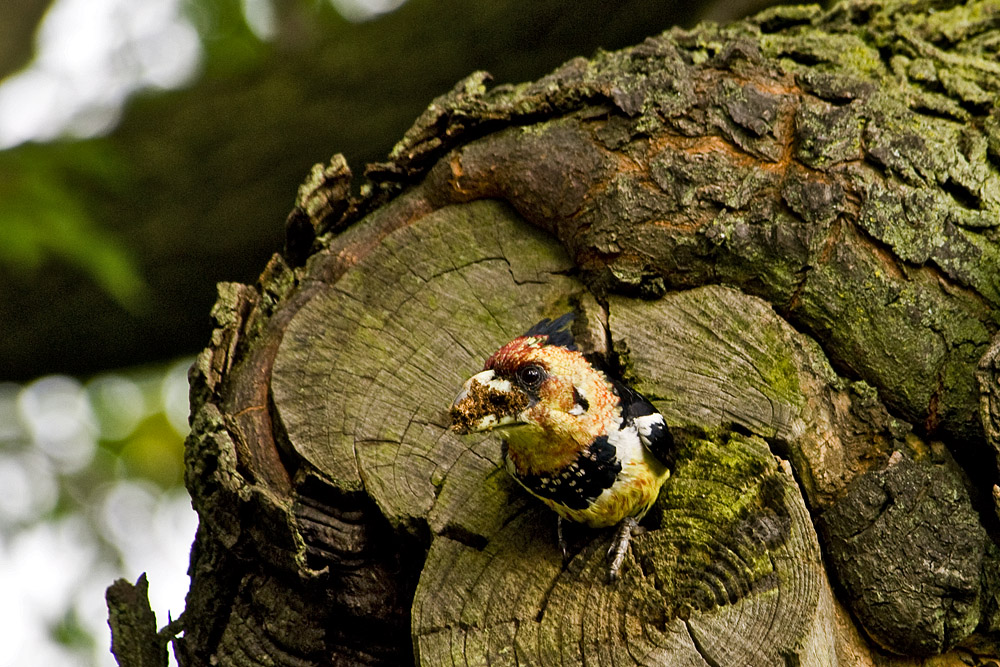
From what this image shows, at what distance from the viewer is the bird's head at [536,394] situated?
7.39ft

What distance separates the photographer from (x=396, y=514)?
242 cm

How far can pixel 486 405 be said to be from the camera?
225cm

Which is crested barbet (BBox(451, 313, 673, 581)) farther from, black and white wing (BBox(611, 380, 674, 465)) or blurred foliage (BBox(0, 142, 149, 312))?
blurred foliage (BBox(0, 142, 149, 312))

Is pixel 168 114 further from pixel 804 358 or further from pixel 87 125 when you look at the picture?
pixel 804 358

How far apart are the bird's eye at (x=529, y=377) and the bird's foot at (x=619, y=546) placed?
432mm

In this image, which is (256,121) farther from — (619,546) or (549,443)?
(619,546)

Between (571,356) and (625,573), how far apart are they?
1.84 feet

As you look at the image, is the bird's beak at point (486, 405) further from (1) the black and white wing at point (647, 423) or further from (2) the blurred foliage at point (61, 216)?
(2) the blurred foliage at point (61, 216)

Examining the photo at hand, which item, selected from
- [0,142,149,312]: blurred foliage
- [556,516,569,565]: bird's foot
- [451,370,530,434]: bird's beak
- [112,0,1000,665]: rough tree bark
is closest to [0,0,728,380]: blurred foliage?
[0,142,149,312]: blurred foliage

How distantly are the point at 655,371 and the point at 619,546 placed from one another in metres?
0.54

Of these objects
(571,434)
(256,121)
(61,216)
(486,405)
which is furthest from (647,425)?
(256,121)

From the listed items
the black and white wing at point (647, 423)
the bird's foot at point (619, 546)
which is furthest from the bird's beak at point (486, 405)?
the bird's foot at point (619, 546)

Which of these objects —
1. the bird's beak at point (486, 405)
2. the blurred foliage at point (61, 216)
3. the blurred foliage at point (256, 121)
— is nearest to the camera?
the bird's beak at point (486, 405)

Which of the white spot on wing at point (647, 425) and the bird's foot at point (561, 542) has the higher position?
the white spot on wing at point (647, 425)
